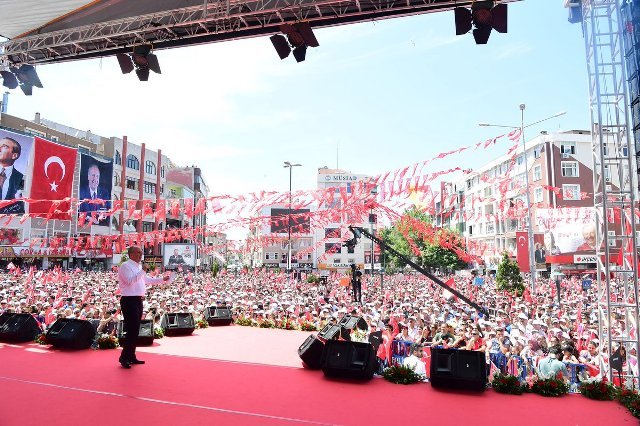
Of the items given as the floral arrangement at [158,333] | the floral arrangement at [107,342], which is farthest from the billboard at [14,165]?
the floral arrangement at [107,342]

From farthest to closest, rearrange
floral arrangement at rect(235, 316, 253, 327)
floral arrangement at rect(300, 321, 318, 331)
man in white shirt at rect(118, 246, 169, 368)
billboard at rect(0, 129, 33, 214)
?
billboard at rect(0, 129, 33, 214) → floral arrangement at rect(235, 316, 253, 327) → floral arrangement at rect(300, 321, 318, 331) → man in white shirt at rect(118, 246, 169, 368)

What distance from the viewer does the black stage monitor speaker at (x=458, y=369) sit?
20.8ft

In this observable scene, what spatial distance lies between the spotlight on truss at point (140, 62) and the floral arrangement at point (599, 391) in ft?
32.0

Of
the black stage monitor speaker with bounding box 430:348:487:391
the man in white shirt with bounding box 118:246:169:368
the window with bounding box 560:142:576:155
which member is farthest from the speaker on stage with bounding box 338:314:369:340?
the window with bounding box 560:142:576:155

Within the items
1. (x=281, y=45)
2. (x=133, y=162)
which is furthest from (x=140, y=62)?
(x=133, y=162)

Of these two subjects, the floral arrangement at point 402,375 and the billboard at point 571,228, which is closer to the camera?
the floral arrangement at point 402,375

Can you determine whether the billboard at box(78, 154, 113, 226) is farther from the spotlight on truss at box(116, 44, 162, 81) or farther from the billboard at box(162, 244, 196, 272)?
the spotlight on truss at box(116, 44, 162, 81)

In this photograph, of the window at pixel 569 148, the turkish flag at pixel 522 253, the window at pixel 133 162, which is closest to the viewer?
the turkish flag at pixel 522 253

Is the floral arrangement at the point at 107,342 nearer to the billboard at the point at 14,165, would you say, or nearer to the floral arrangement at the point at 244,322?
the floral arrangement at the point at 244,322

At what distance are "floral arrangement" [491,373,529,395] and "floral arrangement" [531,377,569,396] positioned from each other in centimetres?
14

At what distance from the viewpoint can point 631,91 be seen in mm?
9844

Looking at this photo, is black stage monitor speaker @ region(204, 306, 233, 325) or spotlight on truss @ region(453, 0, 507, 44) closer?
spotlight on truss @ region(453, 0, 507, 44)

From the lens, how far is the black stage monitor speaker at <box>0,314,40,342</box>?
9000mm

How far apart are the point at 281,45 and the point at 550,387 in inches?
298
